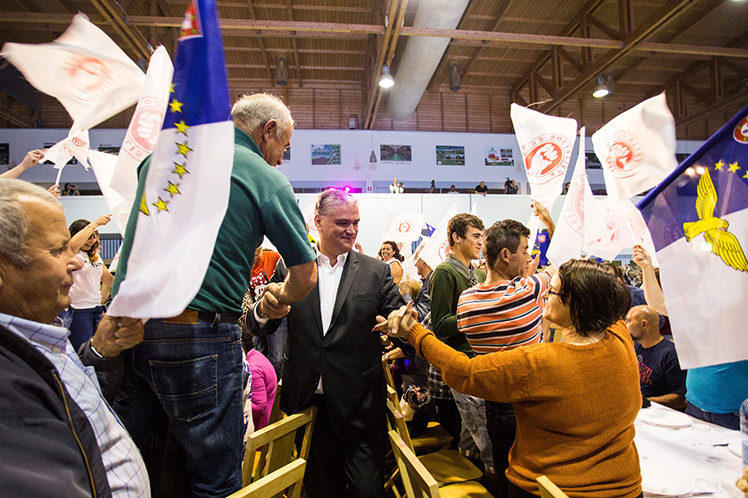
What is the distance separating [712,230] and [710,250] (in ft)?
0.22

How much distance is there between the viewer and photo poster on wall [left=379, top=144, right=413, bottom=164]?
1284cm

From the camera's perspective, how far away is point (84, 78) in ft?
6.38

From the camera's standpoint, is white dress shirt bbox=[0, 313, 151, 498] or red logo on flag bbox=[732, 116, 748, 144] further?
red logo on flag bbox=[732, 116, 748, 144]

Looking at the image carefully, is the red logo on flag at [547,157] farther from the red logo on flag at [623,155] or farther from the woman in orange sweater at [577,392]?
the woman in orange sweater at [577,392]

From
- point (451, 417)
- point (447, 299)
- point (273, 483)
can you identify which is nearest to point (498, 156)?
point (451, 417)

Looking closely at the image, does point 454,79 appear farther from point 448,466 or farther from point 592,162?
point 448,466

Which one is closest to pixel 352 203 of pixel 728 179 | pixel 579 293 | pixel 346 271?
pixel 346 271

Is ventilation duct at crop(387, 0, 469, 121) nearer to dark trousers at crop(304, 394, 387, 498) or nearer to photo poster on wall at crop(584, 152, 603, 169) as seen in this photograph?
photo poster on wall at crop(584, 152, 603, 169)

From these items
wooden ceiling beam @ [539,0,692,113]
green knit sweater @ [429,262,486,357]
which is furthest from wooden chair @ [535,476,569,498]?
wooden ceiling beam @ [539,0,692,113]

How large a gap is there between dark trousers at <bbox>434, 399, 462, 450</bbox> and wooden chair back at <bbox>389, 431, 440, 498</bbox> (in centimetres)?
139

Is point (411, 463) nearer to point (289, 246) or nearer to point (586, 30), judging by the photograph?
point (289, 246)

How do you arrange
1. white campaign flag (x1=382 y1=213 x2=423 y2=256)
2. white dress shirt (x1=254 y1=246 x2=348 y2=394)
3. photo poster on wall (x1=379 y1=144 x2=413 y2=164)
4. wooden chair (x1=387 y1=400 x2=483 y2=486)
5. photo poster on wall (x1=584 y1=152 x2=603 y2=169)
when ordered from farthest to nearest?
photo poster on wall (x1=584 y1=152 x2=603 y2=169), photo poster on wall (x1=379 y1=144 x2=413 y2=164), white campaign flag (x1=382 y1=213 x2=423 y2=256), wooden chair (x1=387 y1=400 x2=483 y2=486), white dress shirt (x1=254 y1=246 x2=348 y2=394)

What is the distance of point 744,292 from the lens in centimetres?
129

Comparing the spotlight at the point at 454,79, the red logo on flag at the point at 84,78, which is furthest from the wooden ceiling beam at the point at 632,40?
the red logo on flag at the point at 84,78
